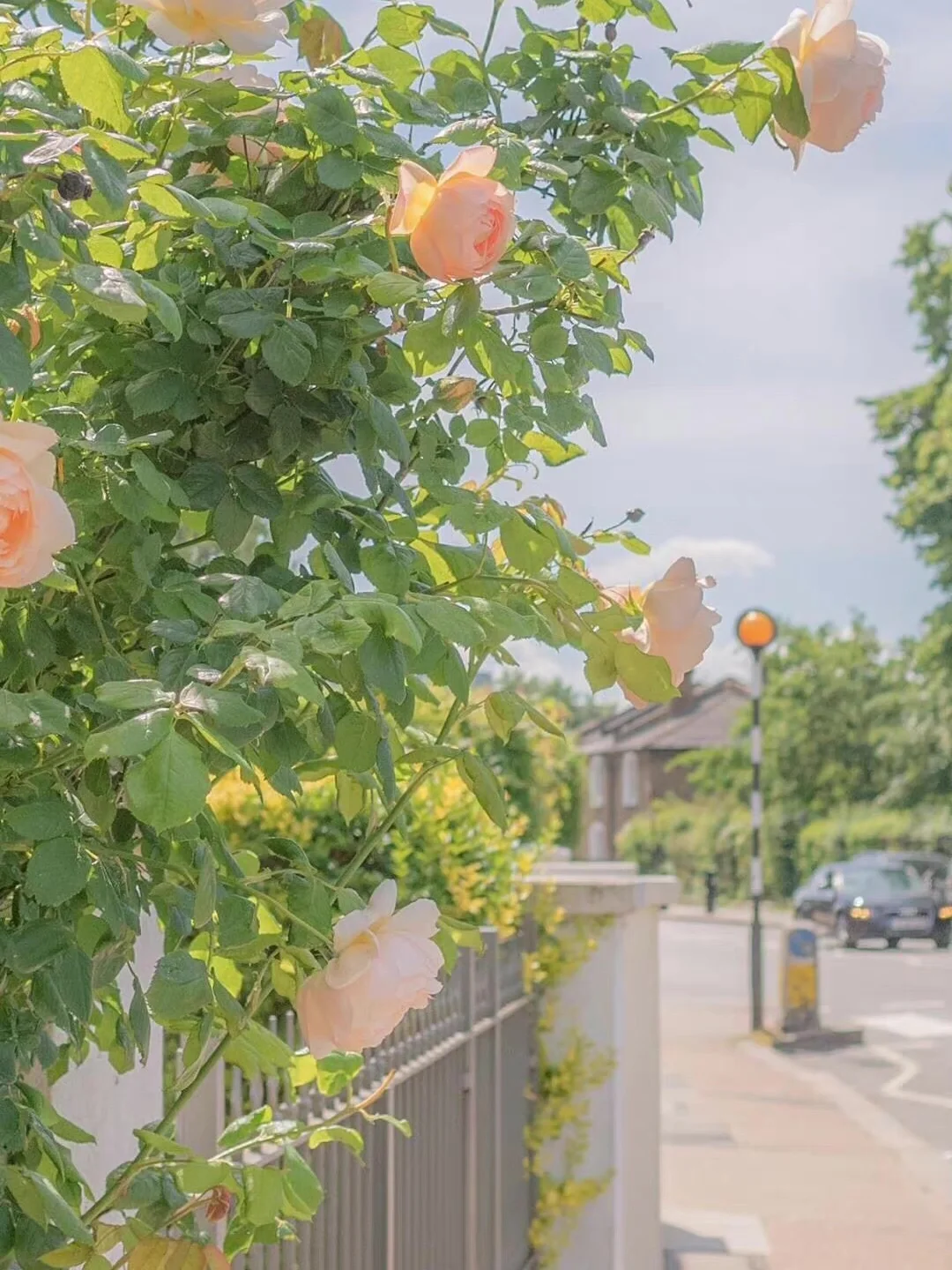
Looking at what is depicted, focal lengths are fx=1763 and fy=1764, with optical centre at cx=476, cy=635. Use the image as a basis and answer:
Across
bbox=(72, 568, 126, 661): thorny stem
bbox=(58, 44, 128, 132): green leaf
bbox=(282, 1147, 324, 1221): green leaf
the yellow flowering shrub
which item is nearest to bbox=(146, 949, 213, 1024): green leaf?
bbox=(72, 568, 126, 661): thorny stem

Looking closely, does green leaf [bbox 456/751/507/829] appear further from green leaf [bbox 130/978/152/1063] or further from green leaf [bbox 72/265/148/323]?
green leaf [bbox 72/265/148/323]

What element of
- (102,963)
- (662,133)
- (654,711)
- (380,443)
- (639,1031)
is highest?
(654,711)

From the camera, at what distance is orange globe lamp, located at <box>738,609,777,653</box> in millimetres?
14859

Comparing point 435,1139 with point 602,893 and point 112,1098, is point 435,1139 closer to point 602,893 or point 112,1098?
point 112,1098

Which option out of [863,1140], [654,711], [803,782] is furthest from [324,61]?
[654,711]

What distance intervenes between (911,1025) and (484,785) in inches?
680

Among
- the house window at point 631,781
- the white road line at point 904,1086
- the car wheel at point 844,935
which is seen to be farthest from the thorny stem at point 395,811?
the house window at point 631,781

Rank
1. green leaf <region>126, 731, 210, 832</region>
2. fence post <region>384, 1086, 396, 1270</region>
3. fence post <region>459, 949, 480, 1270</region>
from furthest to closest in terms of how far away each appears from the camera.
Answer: fence post <region>459, 949, 480, 1270</region> < fence post <region>384, 1086, 396, 1270</region> < green leaf <region>126, 731, 210, 832</region>

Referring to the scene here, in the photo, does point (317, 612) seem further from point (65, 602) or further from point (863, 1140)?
point (863, 1140)

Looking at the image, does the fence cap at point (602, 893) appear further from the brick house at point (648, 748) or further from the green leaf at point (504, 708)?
the brick house at point (648, 748)

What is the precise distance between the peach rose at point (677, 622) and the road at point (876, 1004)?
375 inches

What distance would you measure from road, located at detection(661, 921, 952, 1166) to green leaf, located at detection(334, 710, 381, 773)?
384 inches

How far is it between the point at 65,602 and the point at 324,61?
565mm

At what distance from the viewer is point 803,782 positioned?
53000mm
